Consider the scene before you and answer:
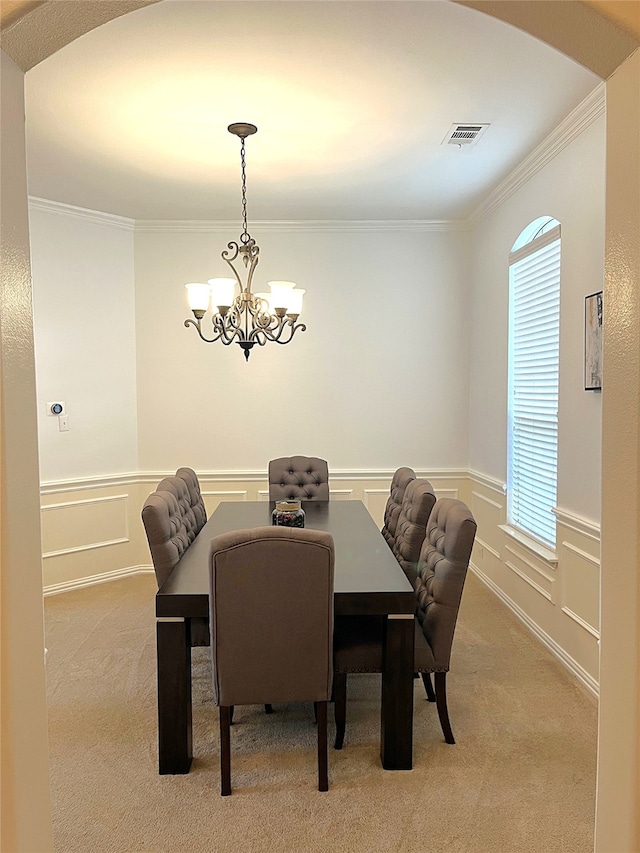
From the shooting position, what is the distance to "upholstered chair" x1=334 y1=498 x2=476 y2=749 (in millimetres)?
2506

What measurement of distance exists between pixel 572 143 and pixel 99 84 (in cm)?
235

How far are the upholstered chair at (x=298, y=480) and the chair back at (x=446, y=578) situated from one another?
6.51 feet

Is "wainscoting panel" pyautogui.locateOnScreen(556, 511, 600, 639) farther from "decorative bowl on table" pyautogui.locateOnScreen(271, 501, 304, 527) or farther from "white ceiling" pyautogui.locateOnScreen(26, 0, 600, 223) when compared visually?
"white ceiling" pyautogui.locateOnScreen(26, 0, 600, 223)

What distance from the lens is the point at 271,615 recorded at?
2.26 metres

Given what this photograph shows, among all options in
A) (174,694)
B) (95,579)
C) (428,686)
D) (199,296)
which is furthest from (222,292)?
(95,579)

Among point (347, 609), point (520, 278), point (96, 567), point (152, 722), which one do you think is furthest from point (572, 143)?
point (96, 567)

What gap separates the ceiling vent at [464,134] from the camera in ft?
11.3

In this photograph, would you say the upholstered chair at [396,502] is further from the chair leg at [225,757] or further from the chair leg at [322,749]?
the chair leg at [225,757]

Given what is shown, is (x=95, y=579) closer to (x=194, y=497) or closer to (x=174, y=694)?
(x=194, y=497)

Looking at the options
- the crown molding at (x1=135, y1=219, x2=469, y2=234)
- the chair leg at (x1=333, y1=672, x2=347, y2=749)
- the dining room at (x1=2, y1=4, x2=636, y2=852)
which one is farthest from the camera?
the crown molding at (x1=135, y1=219, x2=469, y2=234)

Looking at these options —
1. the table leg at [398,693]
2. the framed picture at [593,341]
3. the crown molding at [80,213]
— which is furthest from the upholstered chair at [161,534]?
the crown molding at [80,213]

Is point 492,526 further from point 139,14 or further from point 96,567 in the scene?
point 139,14

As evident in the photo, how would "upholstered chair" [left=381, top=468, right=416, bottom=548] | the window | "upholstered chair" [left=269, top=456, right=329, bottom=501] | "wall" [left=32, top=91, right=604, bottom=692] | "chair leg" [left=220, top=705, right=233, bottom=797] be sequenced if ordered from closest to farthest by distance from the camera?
"chair leg" [left=220, top=705, right=233, bottom=797] < "upholstered chair" [left=381, top=468, right=416, bottom=548] < the window < "upholstered chair" [left=269, top=456, right=329, bottom=501] < "wall" [left=32, top=91, right=604, bottom=692]

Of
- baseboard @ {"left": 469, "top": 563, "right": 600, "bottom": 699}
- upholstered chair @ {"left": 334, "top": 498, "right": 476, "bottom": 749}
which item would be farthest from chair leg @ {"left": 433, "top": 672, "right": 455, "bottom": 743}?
baseboard @ {"left": 469, "top": 563, "right": 600, "bottom": 699}
